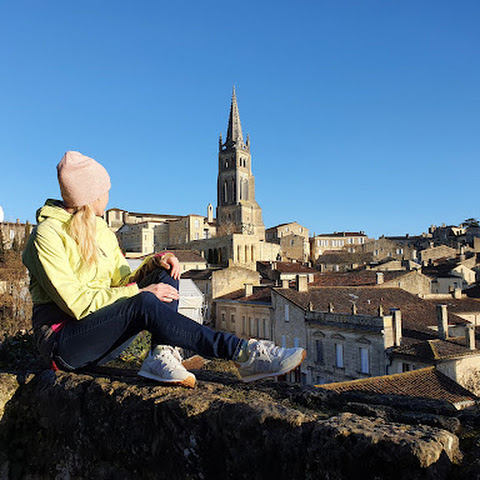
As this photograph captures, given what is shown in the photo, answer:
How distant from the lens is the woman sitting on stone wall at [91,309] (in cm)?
305

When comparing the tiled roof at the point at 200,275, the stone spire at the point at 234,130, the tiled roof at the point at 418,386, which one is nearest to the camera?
the tiled roof at the point at 418,386

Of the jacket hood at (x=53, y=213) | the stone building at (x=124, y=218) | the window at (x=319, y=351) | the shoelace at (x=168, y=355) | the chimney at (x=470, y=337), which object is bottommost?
the window at (x=319, y=351)

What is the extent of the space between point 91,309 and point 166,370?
62 cm

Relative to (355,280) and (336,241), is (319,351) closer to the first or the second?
(355,280)

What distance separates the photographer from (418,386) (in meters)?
16.0

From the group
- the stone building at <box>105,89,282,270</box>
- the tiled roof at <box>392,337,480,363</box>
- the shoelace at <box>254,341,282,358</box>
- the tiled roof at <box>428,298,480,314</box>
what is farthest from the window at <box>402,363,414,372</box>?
the stone building at <box>105,89,282,270</box>

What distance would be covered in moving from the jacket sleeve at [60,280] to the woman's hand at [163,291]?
261 millimetres

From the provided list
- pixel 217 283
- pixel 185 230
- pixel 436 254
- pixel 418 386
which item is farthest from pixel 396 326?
pixel 185 230

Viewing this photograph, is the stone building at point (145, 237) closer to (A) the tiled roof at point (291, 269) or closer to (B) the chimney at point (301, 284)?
(A) the tiled roof at point (291, 269)

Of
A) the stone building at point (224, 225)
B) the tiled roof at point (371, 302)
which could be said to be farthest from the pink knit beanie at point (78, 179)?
the stone building at point (224, 225)

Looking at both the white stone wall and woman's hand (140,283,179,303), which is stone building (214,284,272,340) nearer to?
the white stone wall

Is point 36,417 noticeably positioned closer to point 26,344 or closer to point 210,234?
point 26,344

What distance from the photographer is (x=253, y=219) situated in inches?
4286

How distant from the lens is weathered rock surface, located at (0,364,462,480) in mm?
1890
